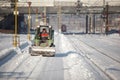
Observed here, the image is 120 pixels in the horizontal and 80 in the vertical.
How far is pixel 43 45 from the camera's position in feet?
84.4

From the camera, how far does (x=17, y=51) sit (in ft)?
92.7

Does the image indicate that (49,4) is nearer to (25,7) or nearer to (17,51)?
(25,7)

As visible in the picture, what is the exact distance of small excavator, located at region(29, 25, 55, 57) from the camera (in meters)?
24.9

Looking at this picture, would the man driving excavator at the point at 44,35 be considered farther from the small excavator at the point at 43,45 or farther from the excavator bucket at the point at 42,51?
the excavator bucket at the point at 42,51

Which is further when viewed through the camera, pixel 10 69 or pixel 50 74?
pixel 10 69

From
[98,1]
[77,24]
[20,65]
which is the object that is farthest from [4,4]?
[77,24]

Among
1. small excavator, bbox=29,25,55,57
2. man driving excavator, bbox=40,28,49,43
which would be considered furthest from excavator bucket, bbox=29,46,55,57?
man driving excavator, bbox=40,28,49,43

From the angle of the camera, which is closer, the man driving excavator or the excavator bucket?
the excavator bucket

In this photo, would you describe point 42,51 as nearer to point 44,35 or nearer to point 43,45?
point 43,45

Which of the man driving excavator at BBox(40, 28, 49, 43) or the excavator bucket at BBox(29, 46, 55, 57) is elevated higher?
the man driving excavator at BBox(40, 28, 49, 43)

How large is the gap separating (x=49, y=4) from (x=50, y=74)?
7624 cm

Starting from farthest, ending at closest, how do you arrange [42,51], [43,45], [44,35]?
[44,35] → [43,45] → [42,51]

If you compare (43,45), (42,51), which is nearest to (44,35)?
(43,45)

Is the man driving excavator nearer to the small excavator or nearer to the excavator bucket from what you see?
the small excavator
